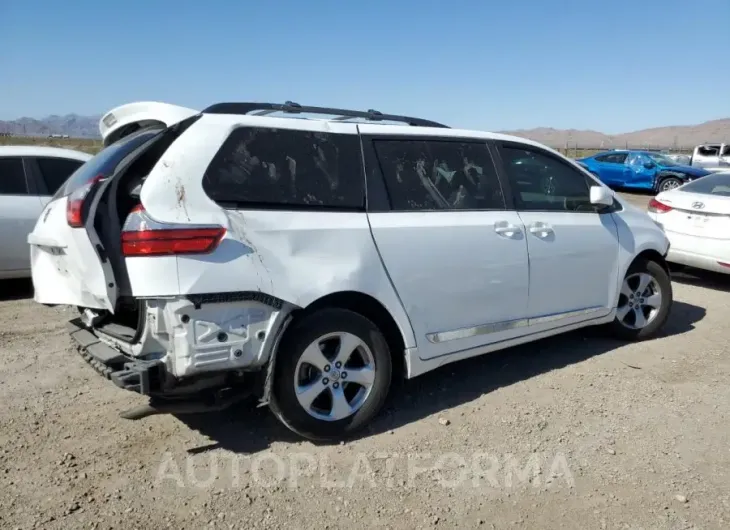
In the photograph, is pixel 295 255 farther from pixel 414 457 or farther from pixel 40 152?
pixel 40 152

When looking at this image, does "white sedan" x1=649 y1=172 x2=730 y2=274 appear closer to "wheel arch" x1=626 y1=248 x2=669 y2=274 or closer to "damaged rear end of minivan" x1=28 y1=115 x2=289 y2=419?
"wheel arch" x1=626 y1=248 x2=669 y2=274

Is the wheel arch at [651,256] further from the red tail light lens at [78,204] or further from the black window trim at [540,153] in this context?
the red tail light lens at [78,204]

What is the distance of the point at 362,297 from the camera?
3598mm

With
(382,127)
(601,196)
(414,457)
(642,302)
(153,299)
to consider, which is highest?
(382,127)

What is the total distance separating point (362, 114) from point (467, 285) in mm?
1348

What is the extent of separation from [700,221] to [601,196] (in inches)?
118

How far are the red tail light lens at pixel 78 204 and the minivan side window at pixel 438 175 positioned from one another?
1651mm

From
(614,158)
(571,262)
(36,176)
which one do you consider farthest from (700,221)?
(614,158)

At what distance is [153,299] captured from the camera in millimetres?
2986

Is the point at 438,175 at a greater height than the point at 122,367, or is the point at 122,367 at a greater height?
the point at 438,175

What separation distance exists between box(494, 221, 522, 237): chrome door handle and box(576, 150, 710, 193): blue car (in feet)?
57.8

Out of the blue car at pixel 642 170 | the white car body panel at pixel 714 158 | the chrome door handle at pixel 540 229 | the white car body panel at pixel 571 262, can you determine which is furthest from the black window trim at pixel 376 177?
the white car body panel at pixel 714 158

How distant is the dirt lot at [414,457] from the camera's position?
2.90 meters

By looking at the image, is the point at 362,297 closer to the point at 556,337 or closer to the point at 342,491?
the point at 342,491
